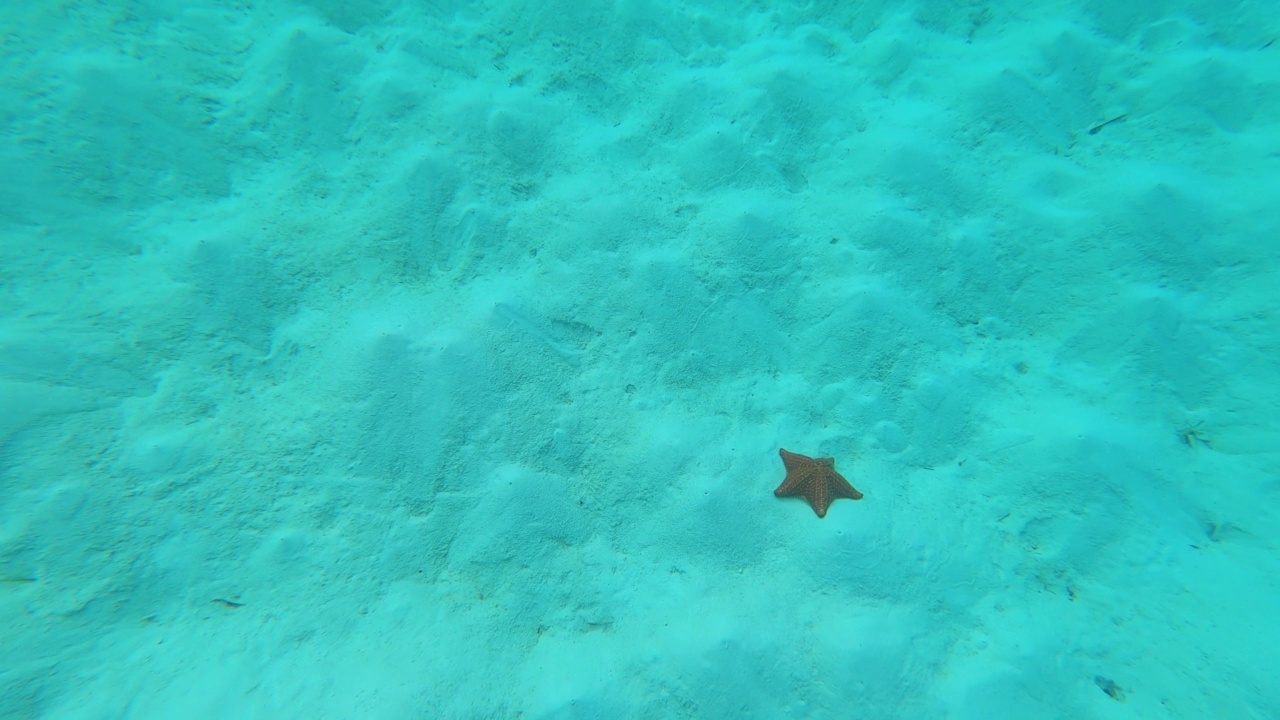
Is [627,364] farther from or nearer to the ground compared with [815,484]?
farther from the ground

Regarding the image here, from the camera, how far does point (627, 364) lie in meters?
2.87

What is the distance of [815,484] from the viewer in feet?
8.48

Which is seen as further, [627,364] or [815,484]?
[627,364]

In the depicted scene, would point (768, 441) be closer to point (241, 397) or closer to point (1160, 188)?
point (241, 397)

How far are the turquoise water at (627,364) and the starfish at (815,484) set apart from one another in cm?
7

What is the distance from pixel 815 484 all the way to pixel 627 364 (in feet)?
3.74

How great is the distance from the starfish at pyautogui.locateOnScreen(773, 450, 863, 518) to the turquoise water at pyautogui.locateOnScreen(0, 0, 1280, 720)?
0.07 metres

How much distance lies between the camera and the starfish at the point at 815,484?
2.58 m

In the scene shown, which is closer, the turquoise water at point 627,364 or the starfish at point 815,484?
the turquoise water at point 627,364

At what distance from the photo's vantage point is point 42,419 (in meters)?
2.29

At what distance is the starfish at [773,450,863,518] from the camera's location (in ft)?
8.45

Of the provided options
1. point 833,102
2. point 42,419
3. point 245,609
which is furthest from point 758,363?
point 42,419

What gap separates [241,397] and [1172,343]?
16.4 feet

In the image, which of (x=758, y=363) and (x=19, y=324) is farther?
(x=758, y=363)
